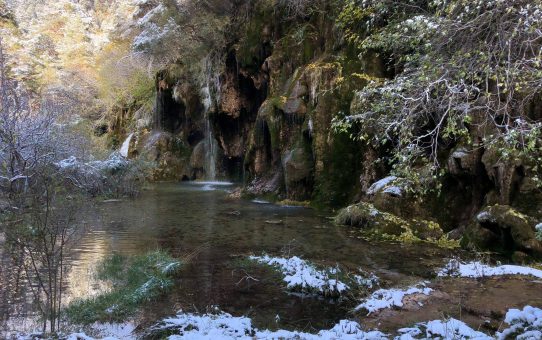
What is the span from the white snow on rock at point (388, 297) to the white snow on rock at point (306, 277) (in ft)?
1.59

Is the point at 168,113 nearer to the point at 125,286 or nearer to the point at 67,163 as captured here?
the point at 67,163

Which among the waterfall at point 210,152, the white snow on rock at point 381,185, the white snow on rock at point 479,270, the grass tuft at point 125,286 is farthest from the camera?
the waterfall at point 210,152

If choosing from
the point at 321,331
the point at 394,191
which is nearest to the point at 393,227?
the point at 394,191

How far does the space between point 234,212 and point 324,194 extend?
2856 mm

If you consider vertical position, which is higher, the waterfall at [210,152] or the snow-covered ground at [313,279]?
the waterfall at [210,152]

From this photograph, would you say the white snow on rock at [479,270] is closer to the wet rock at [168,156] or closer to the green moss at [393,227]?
the green moss at [393,227]

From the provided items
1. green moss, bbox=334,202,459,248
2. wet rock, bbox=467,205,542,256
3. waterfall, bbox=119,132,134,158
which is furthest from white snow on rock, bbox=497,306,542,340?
waterfall, bbox=119,132,134,158

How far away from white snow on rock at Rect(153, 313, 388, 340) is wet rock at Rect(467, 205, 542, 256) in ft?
13.8

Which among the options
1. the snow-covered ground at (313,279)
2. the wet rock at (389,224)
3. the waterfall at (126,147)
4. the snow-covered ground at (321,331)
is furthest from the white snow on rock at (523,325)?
the waterfall at (126,147)

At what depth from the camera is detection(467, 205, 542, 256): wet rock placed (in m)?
7.52

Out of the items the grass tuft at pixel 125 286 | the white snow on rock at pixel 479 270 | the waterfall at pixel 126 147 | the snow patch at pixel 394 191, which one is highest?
the waterfall at pixel 126 147

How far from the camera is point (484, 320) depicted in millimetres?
5016

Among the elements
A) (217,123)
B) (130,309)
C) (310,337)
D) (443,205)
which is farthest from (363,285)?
(217,123)

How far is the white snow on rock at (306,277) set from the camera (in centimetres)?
625
